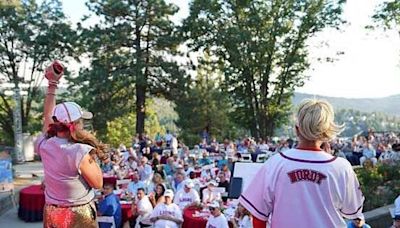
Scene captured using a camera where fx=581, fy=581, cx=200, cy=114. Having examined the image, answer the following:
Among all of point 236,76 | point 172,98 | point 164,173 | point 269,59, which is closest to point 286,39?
point 269,59

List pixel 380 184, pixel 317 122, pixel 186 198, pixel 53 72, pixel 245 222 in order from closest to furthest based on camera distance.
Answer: pixel 317 122 → pixel 53 72 → pixel 245 222 → pixel 186 198 → pixel 380 184

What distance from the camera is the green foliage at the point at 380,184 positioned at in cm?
1088

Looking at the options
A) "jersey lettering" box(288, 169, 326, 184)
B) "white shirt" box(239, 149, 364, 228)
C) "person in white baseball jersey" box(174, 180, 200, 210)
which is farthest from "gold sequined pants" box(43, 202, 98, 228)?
"person in white baseball jersey" box(174, 180, 200, 210)

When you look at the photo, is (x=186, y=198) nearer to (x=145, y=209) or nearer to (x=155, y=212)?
(x=145, y=209)

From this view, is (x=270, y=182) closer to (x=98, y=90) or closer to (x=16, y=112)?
(x=16, y=112)

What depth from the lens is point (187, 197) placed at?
1121 cm

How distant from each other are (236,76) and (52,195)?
1234 inches

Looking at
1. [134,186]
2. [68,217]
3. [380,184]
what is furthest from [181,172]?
[68,217]

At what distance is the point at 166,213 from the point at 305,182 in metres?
7.46

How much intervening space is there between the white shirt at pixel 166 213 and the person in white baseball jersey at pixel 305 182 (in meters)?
7.26

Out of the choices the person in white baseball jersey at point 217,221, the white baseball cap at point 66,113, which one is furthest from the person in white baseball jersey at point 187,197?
the white baseball cap at point 66,113

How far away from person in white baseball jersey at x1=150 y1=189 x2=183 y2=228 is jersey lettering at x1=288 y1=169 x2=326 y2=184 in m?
7.33

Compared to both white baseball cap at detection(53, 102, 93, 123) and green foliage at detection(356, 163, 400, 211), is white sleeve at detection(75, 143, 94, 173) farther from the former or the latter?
green foliage at detection(356, 163, 400, 211)

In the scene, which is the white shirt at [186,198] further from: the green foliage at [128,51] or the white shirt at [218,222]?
the green foliage at [128,51]
